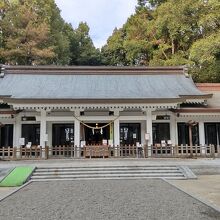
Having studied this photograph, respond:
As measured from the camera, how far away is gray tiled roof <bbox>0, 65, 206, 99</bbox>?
20078 millimetres

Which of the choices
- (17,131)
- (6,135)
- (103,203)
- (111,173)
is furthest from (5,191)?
(6,135)

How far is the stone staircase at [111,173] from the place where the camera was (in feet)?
43.0

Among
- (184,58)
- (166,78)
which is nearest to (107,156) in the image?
(166,78)

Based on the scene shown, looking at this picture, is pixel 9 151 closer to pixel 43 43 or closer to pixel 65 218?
pixel 65 218

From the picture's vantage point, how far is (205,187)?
1062 centimetres

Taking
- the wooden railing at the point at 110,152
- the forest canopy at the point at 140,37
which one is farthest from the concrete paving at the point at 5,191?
the forest canopy at the point at 140,37

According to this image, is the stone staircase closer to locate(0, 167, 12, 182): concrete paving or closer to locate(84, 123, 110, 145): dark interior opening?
locate(0, 167, 12, 182): concrete paving

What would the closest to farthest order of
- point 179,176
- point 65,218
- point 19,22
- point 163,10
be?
point 65,218, point 179,176, point 163,10, point 19,22

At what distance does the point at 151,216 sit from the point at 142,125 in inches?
564

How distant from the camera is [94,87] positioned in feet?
71.5

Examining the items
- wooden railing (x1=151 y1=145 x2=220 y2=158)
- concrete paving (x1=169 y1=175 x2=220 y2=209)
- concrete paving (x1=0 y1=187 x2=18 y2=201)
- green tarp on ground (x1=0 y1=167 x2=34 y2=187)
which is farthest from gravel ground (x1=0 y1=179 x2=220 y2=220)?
wooden railing (x1=151 y1=145 x2=220 y2=158)

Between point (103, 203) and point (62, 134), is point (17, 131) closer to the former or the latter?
point (62, 134)

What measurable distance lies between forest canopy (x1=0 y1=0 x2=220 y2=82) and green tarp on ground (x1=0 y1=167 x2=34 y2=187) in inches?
639

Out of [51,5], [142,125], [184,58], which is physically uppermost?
[51,5]
